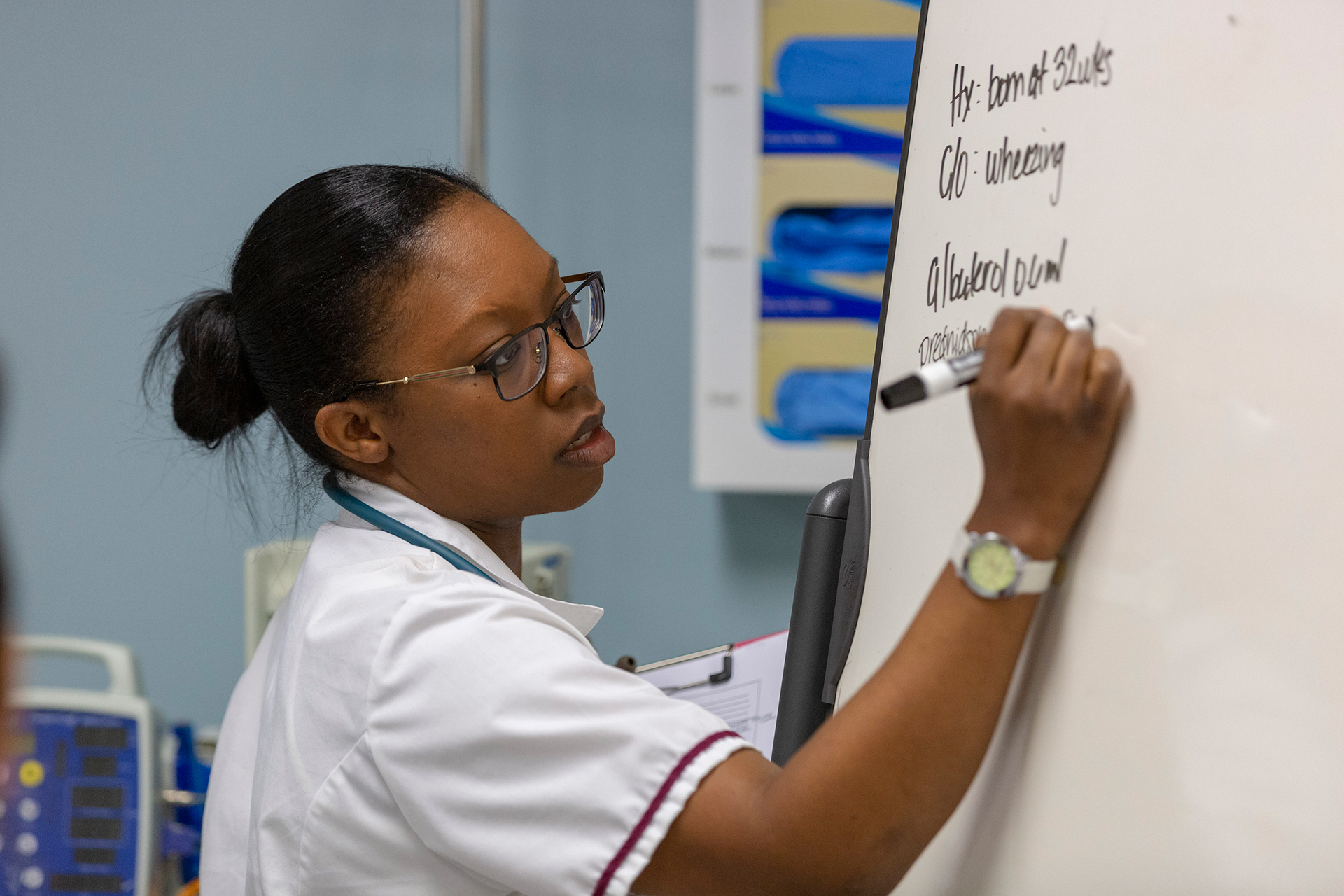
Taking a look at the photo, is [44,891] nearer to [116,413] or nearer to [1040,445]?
[116,413]

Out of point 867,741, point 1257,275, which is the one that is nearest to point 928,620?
point 867,741

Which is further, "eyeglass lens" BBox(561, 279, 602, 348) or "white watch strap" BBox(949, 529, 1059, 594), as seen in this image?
"eyeglass lens" BBox(561, 279, 602, 348)

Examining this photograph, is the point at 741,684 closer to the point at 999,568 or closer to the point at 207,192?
the point at 999,568

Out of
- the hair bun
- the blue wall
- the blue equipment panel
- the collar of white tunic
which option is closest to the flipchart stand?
the collar of white tunic

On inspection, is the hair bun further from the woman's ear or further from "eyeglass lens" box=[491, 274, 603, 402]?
"eyeglass lens" box=[491, 274, 603, 402]

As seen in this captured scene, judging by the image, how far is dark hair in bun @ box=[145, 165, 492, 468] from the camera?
748 millimetres

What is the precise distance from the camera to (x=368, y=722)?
0.60 meters

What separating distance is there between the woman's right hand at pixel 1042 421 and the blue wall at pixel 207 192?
1.62m

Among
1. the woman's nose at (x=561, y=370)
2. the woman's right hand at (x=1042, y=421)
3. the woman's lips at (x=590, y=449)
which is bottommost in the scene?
the woman's lips at (x=590, y=449)

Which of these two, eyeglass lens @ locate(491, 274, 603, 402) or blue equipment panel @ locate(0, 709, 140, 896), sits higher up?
eyeglass lens @ locate(491, 274, 603, 402)

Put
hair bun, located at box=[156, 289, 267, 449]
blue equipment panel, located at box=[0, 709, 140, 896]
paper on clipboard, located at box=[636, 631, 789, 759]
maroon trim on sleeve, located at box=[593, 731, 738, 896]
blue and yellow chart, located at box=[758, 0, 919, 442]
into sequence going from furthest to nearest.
A: blue and yellow chart, located at box=[758, 0, 919, 442]
blue equipment panel, located at box=[0, 709, 140, 896]
paper on clipboard, located at box=[636, 631, 789, 759]
hair bun, located at box=[156, 289, 267, 449]
maroon trim on sleeve, located at box=[593, 731, 738, 896]

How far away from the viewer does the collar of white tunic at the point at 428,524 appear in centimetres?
75

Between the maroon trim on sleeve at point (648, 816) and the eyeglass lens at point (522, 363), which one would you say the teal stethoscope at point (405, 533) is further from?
the maroon trim on sleeve at point (648, 816)

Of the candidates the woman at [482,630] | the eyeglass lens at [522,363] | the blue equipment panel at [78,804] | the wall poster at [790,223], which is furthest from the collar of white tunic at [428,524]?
the wall poster at [790,223]
